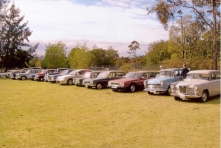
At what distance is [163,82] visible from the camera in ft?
45.9

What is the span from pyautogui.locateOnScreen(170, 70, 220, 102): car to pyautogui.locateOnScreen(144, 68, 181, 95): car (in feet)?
5.08

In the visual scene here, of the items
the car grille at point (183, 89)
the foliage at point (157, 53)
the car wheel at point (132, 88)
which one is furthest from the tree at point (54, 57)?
the car grille at point (183, 89)

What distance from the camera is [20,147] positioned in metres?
5.67

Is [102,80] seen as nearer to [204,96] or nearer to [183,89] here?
[183,89]

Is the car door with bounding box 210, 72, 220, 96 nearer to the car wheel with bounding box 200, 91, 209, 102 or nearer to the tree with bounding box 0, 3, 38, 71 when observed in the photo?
the car wheel with bounding box 200, 91, 209, 102

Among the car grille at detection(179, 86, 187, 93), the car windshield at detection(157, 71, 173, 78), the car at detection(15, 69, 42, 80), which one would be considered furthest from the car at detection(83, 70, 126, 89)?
the car at detection(15, 69, 42, 80)

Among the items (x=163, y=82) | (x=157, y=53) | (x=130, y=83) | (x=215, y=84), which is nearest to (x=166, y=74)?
(x=163, y=82)

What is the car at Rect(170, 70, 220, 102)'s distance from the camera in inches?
444

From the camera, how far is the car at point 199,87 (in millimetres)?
11266

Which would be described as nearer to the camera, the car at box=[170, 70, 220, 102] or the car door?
the car at box=[170, 70, 220, 102]

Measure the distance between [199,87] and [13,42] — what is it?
168ft

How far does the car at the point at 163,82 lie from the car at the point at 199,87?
155 centimetres

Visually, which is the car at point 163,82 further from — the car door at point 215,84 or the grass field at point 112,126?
the grass field at point 112,126

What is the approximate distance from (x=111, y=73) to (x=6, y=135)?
13417 mm
